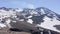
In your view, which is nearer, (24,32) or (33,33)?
(33,33)

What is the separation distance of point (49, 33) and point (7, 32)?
70.8 feet

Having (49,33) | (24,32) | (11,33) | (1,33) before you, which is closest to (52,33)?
(49,33)

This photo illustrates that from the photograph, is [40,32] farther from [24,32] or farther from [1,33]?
[1,33]

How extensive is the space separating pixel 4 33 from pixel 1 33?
1563 mm

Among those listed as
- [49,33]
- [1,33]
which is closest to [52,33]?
[49,33]

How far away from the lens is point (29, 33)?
72.1 meters

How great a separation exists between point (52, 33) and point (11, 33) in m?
21.6

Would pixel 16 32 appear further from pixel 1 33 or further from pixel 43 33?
pixel 43 33

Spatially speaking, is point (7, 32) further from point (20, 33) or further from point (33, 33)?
point (33, 33)

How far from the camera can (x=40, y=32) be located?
70.3 metres

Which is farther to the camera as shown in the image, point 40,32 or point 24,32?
point 24,32

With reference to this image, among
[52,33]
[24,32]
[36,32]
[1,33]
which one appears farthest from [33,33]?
[1,33]

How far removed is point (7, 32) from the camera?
72750 mm

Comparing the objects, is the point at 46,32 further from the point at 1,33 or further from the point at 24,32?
the point at 1,33
